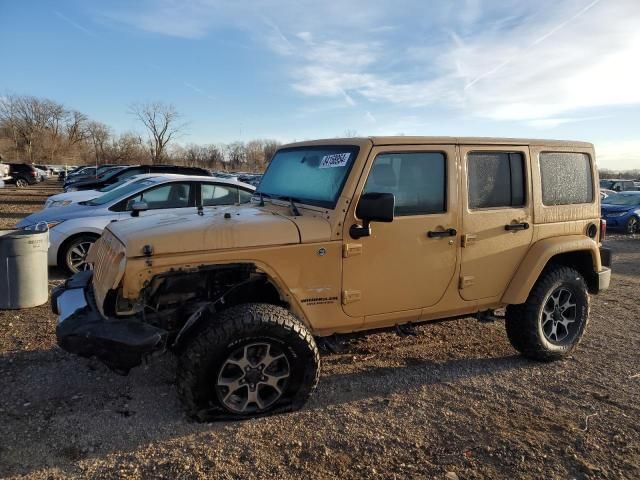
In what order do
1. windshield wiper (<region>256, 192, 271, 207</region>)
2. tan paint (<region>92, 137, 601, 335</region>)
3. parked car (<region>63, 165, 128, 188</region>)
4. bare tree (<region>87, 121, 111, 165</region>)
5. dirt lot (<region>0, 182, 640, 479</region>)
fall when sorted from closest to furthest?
dirt lot (<region>0, 182, 640, 479</region>) → tan paint (<region>92, 137, 601, 335</region>) → windshield wiper (<region>256, 192, 271, 207</region>) → parked car (<region>63, 165, 128, 188</region>) → bare tree (<region>87, 121, 111, 165</region>)

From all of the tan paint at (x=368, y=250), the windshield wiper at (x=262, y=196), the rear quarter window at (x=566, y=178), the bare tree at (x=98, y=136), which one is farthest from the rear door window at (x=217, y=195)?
the bare tree at (x=98, y=136)

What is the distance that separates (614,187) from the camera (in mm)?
30484

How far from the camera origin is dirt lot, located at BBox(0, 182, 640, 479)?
2967mm

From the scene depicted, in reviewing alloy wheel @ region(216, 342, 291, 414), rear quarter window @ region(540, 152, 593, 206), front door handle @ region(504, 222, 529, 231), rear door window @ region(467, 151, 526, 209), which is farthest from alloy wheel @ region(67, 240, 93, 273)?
rear quarter window @ region(540, 152, 593, 206)

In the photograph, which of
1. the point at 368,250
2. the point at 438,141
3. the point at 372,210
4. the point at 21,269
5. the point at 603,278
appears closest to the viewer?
the point at 372,210

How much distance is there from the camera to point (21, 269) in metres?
5.58

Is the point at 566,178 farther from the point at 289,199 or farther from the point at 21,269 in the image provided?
the point at 21,269

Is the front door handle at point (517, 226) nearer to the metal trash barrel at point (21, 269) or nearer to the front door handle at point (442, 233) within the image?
the front door handle at point (442, 233)

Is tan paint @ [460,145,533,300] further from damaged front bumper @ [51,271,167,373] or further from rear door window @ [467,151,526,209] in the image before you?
damaged front bumper @ [51,271,167,373]

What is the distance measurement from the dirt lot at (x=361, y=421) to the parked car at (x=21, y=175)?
3229cm

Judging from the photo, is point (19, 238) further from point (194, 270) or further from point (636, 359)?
point (636, 359)

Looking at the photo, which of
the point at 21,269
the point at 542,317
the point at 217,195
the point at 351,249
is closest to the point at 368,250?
the point at 351,249

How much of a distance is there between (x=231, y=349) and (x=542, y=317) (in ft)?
Answer: 9.95

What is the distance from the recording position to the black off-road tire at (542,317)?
4453 millimetres
